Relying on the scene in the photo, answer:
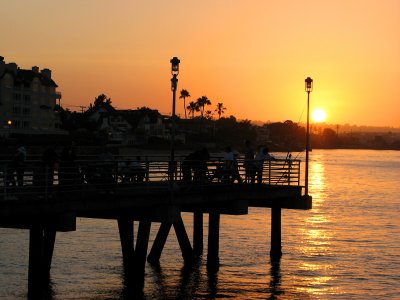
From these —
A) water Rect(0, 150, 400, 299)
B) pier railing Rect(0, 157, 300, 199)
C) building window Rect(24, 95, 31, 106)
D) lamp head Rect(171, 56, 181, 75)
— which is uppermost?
building window Rect(24, 95, 31, 106)

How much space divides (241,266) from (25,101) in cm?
11226

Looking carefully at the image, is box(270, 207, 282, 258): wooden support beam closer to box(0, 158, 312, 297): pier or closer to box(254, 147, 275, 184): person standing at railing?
box(0, 158, 312, 297): pier

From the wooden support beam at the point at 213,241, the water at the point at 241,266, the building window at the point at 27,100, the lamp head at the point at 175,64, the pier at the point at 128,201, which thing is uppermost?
the building window at the point at 27,100

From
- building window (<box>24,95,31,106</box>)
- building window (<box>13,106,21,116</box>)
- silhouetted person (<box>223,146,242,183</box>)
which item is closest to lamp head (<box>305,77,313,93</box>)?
silhouetted person (<box>223,146,242,183</box>)

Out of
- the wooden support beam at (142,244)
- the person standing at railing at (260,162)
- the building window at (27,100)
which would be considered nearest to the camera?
the wooden support beam at (142,244)

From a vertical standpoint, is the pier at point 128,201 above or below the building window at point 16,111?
below

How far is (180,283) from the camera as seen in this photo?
3456cm

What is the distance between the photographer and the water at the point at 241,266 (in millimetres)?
33125

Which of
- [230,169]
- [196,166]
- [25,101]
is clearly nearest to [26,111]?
[25,101]

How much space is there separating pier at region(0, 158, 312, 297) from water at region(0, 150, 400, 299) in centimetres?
109

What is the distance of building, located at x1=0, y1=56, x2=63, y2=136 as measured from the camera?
141375 mm

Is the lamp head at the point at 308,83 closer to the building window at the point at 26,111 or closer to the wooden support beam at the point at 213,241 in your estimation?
the wooden support beam at the point at 213,241

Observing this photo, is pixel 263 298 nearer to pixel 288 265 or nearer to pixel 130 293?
pixel 130 293

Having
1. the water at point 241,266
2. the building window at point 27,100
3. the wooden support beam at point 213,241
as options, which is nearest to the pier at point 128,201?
the wooden support beam at point 213,241
